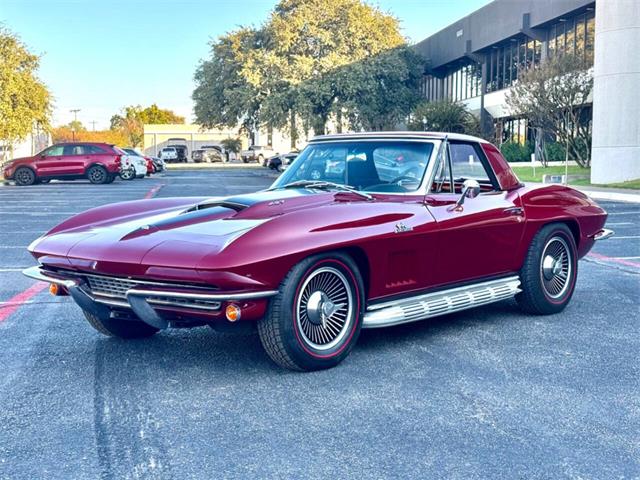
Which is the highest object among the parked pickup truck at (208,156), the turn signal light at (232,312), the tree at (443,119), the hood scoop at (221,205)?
the tree at (443,119)

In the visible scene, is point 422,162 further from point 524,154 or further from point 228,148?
point 228,148

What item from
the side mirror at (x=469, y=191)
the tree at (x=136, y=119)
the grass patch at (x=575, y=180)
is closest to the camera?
the side mirror at (x=469, y=191)

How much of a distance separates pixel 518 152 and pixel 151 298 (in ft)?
130

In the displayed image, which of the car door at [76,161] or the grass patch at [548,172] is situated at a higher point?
the car door at [76,161]

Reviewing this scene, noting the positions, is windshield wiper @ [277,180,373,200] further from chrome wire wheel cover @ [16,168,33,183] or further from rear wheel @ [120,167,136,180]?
rear wheel @ [120,167,136,180]

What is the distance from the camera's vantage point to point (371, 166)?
19.5ft

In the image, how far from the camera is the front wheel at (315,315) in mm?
4566

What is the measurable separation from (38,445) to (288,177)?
307 cm

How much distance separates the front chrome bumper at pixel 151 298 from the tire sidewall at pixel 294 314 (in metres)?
0.15

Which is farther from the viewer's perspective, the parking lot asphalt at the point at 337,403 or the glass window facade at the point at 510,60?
the glass window facade at the point at 510,60

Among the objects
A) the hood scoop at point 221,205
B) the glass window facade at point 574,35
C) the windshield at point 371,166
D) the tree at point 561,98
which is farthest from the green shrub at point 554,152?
the hood scoop at point 221,205

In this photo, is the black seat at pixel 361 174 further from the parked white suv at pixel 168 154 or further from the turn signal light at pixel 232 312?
the parked white suv at pixel 168 154

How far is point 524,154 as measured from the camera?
42.0 meters

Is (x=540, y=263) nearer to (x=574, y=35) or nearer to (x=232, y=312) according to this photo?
(x=232, y=312)
